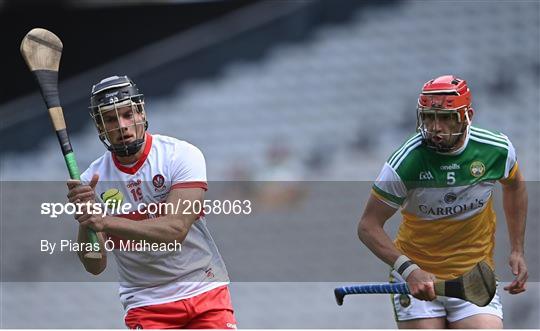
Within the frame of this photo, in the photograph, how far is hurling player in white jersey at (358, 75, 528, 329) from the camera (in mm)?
4430

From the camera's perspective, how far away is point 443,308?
4.66 metres

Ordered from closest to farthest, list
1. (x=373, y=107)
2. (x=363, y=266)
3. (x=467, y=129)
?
(x=467, y=129) < (x=363, y=266) < (x=373, y=107)

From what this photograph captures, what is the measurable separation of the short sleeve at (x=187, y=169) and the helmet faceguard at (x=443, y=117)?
2.98ft

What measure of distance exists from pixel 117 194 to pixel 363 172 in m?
4.58

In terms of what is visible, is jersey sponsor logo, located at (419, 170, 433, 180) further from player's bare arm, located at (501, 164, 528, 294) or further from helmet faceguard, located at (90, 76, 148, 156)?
helmet faceguard, located at (90, 76, 148, 156)

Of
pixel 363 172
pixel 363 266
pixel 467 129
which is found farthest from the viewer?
pixel 363 172

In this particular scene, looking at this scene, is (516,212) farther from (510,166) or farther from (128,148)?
(128,148)

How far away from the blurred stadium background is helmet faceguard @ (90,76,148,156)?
4.36 metres

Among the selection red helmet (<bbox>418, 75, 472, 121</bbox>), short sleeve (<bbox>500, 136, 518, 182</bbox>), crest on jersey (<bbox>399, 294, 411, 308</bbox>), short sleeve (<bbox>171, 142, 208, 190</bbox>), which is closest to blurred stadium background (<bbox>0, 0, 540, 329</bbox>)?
crest on jersey (<bbox>399, 294, 411, 308</bbox>)

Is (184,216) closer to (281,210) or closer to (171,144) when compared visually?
(171,144)

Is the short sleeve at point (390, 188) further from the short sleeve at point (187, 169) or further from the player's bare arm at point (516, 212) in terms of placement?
the short sleeve at point (187, 169)

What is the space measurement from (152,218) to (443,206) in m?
1.22

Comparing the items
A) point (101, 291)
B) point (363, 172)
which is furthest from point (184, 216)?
point (101, 291)

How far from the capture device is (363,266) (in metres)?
8.17
